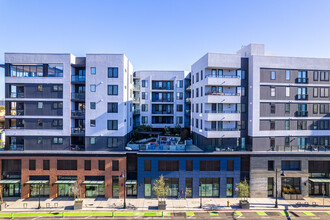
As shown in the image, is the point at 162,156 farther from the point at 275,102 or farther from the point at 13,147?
the point at 13,147

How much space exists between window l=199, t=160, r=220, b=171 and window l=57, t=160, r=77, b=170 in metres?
20.2

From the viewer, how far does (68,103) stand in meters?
33.9

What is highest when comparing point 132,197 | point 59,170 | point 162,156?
point 162,156

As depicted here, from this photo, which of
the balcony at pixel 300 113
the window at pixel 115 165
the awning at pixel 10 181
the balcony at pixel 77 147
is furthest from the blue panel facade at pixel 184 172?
the awning at pixel 10 181

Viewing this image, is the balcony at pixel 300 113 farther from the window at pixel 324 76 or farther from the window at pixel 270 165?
the window at pixel 270 165

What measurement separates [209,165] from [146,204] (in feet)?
37.6

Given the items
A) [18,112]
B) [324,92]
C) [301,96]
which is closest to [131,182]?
[18,112]

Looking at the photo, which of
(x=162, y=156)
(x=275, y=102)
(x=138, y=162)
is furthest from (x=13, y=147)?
(x=275, y=102)

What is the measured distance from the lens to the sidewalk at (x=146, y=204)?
29.5 metres

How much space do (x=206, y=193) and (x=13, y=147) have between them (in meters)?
32.4

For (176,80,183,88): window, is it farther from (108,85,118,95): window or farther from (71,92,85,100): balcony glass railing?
(71,92,85,100): balcony glass railing

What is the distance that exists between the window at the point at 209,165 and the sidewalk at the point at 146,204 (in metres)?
4.73

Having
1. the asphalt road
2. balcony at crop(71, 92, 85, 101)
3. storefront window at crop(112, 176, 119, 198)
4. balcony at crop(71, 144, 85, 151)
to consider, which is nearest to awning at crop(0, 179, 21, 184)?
the asphalt road

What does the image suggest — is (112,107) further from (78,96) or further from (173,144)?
(173,144)
